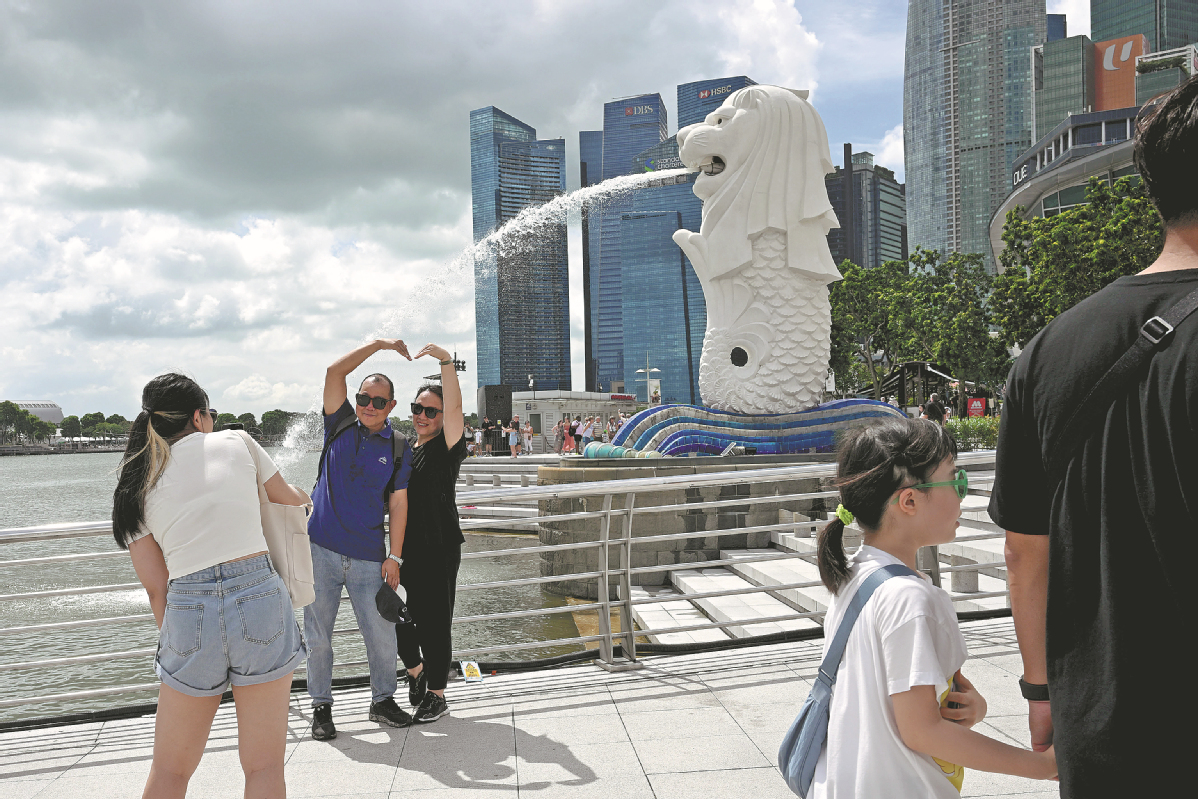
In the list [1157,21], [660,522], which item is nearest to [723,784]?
[660,522]

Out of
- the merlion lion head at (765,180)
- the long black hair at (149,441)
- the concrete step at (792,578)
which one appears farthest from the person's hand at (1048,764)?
the merlion lion head at (765,180)

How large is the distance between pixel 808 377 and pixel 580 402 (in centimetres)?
3392

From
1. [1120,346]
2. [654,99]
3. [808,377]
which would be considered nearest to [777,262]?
[808,377]

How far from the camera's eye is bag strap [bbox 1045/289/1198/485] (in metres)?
1.34

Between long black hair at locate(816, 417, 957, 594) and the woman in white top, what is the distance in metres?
1.73

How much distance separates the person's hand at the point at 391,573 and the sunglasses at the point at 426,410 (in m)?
0.74

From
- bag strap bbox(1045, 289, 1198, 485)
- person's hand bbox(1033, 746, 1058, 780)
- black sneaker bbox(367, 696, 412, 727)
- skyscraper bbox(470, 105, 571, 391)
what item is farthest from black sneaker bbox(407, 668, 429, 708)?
skyscraper bbox(470, 105, 571, 391)

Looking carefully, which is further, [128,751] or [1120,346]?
[128,751]

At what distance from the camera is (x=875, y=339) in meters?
37.3

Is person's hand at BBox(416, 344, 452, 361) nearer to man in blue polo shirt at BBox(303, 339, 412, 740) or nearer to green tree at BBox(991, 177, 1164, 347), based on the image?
man in blue polo shirt at BBox(303, 339, 412, 740)

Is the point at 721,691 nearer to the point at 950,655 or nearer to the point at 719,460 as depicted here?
the point at 950,655

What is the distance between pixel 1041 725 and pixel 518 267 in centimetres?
8429

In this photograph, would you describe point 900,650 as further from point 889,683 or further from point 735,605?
point 735,605

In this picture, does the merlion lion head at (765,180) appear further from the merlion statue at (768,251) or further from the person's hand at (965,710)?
the person's hand at (965,710)
